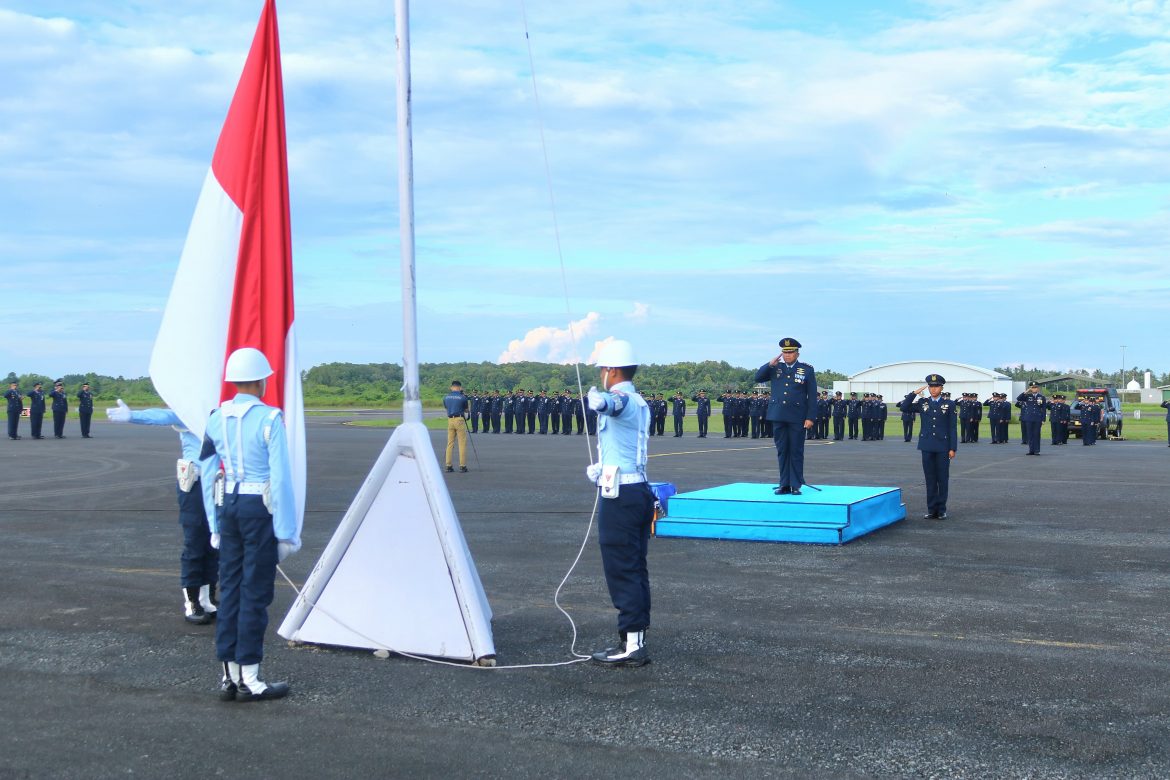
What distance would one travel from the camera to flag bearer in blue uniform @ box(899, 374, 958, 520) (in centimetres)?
1267

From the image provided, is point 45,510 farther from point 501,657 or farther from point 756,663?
point 756,663

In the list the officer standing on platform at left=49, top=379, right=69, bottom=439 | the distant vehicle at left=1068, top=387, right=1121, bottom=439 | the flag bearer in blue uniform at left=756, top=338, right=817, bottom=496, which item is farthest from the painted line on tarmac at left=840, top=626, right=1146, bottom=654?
the officer standing on platform at left=49, top=379, right=69, bottom=439

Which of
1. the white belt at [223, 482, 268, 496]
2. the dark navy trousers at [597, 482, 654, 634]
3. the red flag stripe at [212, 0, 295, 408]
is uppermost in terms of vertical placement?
the red flag stripe at [212, 0, 295, 408]

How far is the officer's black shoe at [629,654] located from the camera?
19.5ft

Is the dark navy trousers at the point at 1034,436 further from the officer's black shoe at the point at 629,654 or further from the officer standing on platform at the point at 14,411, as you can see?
the officer standing on platform at the point at 14,411

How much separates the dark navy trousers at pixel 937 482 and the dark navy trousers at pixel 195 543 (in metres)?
8.81

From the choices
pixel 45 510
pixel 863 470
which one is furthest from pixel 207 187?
pixel 863 470

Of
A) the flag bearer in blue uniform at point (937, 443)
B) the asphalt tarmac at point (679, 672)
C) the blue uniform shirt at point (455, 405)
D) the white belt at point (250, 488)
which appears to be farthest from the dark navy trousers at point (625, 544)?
the blue uniform shirt at point (455, 405)

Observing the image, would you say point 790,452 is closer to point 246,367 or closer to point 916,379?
point 246,367

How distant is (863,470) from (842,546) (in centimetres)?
1019

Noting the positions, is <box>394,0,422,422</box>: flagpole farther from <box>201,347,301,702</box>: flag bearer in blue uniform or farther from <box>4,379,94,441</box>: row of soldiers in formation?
<box>4,379,94,441</box>: row of soldiers in formation

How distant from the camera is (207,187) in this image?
6805mm

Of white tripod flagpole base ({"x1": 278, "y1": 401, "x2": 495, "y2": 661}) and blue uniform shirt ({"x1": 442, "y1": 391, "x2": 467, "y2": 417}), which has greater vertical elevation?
blue uniform shirt ({"x1": 442, "y1": 391, "x2": 467, "y2": 417})

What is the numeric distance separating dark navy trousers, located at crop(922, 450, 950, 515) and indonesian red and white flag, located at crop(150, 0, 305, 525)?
8780 mm
